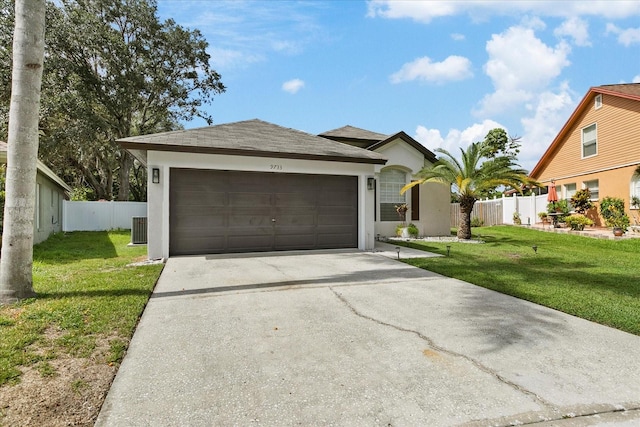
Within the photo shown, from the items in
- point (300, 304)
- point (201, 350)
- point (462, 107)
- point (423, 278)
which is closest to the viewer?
point (201, 350)

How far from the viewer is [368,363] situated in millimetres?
2996

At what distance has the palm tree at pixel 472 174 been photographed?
42.8 feet

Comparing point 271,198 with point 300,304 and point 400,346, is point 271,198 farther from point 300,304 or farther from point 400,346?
point 400,346

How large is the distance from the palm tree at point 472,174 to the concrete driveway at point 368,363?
8.76 m

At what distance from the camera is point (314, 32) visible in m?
11.2

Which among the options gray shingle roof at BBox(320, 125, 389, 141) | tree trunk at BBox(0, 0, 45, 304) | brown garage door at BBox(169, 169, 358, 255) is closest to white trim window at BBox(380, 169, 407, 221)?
gray shingle roof at BBox(320, 125, 389, 141)

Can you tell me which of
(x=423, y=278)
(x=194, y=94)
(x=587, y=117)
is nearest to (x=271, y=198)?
(x=423, y=278)

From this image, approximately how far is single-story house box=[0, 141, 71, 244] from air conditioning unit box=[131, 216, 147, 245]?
2.82 m

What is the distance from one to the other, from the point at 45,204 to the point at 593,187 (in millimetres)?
25018

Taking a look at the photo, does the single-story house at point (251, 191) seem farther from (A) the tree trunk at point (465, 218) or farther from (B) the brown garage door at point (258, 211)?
(A) the tree trunk at point (465, 218)

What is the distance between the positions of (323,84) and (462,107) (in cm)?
742

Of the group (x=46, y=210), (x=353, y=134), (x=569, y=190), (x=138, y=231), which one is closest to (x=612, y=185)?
(x=569, y=190)

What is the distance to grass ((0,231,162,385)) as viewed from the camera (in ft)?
10.2

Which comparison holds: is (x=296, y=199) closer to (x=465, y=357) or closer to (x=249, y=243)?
(x=249, y=243)
